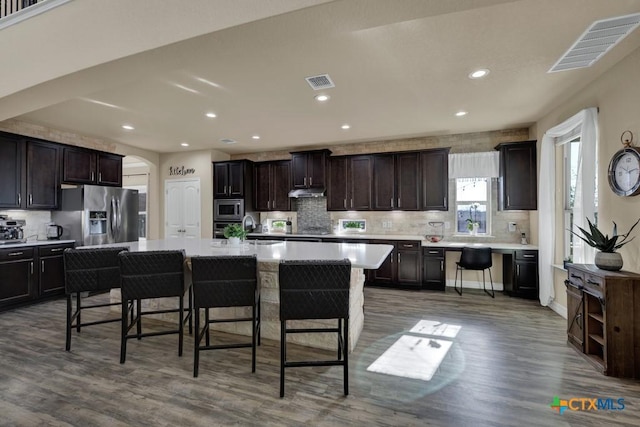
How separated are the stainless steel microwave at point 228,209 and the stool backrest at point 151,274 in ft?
11.9

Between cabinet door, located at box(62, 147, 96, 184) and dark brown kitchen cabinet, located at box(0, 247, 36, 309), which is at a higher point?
cabinet door, located at box(62, 147, 96, 184)

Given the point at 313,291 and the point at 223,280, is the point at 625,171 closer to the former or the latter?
the point at 313,291

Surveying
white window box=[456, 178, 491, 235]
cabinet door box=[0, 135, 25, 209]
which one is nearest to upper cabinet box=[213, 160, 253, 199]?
cabinet door box=[0, 135, 25, 209]

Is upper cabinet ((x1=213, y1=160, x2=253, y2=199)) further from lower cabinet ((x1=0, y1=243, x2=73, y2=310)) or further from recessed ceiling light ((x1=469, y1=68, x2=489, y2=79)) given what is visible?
recessed ceiling light ((x1=469, y1=68, x2=489, y2=79))

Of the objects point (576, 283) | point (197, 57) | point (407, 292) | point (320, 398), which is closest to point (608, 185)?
point (576, 283)

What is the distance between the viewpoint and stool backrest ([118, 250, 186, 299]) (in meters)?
2.50

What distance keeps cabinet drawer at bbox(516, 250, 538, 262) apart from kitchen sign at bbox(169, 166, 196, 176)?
21.5 feet

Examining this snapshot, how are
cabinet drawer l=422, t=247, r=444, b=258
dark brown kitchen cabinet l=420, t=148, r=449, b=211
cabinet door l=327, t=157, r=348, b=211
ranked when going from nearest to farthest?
cabinet drawer l=422, t=247, r=444, b=258
dark brown kitchen cabinet l=420, t=148, r=449, b=211
cabinet door l=327, t=157, r=348, b=211

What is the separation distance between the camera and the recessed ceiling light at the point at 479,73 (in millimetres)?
2873

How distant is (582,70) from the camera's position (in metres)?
2.90

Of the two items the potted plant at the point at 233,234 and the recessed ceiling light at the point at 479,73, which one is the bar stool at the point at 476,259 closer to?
the recessed ceiling light at the point at 479,73

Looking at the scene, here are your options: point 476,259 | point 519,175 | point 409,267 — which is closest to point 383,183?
point 409,267

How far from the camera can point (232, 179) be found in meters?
6.30

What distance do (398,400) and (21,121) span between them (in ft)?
20.4
